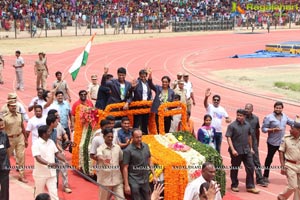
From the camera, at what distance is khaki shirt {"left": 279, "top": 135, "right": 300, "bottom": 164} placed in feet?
30.0

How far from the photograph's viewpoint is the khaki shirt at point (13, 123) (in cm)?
1017

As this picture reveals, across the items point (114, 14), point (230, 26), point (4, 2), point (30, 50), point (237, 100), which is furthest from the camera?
point (230, 26)

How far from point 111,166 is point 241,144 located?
2.91m

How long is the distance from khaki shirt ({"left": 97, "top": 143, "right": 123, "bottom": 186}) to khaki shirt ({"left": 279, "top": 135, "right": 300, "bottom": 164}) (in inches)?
105

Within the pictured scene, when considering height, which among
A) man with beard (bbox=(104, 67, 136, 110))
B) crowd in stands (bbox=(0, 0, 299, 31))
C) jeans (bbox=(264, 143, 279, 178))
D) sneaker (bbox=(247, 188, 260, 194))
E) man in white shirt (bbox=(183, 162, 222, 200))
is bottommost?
sneaker (bbox=(247, 188, 260, 194))

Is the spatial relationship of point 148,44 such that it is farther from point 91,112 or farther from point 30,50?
point 91,112

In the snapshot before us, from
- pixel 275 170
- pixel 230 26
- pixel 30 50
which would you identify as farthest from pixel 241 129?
pixel 230 26

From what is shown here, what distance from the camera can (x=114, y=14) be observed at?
48656 millimetres

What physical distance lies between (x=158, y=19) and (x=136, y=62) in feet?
65.4

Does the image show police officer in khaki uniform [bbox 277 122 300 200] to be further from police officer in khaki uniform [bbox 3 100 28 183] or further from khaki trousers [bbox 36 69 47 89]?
khaki trousers [bbox 36 69 47 89]

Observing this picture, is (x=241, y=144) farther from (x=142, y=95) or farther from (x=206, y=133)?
(x=142, y=95)

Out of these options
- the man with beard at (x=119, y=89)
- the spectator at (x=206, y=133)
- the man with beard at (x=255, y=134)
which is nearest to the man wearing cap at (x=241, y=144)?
the man with beard at (x=255, y=134)

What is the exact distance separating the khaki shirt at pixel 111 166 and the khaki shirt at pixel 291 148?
266 centimetres

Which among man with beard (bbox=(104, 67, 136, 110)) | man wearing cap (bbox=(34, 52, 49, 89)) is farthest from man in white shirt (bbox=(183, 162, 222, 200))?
man wearing cap (bbox=(34, 52, 49, 89))
